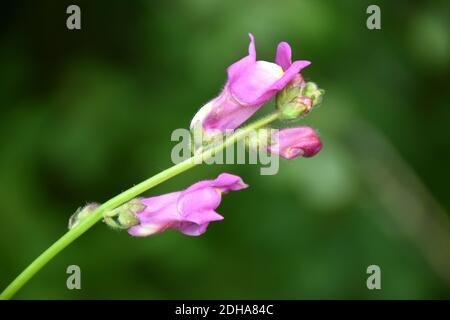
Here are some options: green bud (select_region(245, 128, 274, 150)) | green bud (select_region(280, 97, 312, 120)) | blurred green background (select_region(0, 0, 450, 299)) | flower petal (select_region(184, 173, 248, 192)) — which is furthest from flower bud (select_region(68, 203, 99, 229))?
blurred green background (select_region(0, 0, 450, 299))

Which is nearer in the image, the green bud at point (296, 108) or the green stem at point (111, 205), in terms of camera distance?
the green stem at point (111, 205)

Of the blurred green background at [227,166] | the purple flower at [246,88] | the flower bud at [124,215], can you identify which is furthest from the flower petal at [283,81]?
the blurred green background at [227,166]

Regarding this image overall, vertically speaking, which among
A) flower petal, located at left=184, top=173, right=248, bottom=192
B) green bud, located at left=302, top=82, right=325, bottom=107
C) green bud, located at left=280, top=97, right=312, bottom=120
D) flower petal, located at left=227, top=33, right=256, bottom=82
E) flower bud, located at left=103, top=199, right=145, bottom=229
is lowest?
flower bud, located at left=103, top=199, right=145, bottom=229

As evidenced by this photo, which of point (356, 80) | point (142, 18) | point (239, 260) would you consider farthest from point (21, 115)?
point (356, 80)

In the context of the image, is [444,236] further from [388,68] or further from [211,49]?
[211,49]

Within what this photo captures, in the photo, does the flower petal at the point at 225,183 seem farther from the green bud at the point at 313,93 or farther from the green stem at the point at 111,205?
the green bud at the point at 313,93

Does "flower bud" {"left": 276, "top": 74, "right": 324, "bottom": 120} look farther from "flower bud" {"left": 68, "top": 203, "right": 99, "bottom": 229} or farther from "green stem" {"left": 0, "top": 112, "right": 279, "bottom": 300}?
"flower bud" {"left": 68, "top": 203, "right": 99, "bottom": 229}
